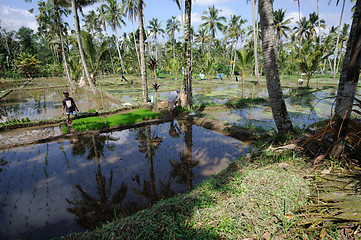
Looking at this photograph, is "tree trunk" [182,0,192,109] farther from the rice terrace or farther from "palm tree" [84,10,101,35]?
"palm tree" [84,10,101,35]

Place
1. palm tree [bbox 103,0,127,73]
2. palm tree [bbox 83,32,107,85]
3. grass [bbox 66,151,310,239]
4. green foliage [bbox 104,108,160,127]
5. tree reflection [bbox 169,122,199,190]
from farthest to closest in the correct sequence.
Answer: palm tree [bbox 103,0,127,73]
palm tree [bbox 83,32,107,85]
green foliage [bbox 104,108,160,127]
tree reflection [bbox 169,122,199,190]
grass [bbox 66,151,310,239]

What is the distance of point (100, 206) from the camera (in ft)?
10.4

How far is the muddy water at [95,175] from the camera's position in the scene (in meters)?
2.94

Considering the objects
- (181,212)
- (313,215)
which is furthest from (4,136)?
(313,215)

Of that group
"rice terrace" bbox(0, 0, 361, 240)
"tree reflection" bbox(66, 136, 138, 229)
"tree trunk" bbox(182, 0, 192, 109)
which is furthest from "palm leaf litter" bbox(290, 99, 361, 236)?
"tree trunk" bbox(182, 0, 192, 109)

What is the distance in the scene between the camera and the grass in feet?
7.07

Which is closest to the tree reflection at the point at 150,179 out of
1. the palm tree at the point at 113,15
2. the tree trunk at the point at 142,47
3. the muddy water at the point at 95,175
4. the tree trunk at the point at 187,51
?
the muddy water at the point at 95,175

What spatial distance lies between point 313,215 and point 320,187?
2.09 ft

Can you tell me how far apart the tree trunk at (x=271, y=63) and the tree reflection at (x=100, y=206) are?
164 inches

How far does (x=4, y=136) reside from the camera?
6605mm

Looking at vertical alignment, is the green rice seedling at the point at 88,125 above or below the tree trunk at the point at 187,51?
below

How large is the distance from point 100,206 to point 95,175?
1.14m

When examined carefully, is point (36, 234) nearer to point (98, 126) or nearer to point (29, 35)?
point (98, 126)

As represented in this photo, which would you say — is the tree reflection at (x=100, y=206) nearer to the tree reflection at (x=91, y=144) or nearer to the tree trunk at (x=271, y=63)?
the tree reflection at (x=91, y=144)
